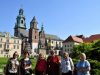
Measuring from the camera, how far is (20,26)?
136 meters

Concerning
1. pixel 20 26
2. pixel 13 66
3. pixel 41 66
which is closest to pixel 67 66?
pixel 41 66

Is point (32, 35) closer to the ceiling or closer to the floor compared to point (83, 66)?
closer to the ceiling

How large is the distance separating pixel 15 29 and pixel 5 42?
15.0 meters

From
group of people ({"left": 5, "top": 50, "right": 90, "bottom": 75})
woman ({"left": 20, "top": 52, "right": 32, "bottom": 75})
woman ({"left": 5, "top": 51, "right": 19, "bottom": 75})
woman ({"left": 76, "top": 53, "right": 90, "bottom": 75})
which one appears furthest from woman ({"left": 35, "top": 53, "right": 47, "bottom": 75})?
woman ({"left": 76, "top": 53, "right": 90, "bottom": 75})

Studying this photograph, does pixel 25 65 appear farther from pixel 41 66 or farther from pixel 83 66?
pixel 83 66

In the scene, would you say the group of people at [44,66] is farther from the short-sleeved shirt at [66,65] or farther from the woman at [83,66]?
the woman at [83,66]

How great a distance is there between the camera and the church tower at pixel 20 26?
135375 mm

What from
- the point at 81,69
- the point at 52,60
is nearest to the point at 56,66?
the point at 52,60

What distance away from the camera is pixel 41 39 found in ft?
449

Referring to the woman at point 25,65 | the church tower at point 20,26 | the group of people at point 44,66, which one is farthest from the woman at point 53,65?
the church tower at point 20,26

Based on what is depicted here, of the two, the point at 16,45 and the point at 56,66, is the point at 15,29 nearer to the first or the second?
the point at 16,45

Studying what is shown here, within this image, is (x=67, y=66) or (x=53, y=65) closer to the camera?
(x=67, y=66)

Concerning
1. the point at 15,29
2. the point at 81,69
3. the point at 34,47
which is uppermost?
the point at 15,29

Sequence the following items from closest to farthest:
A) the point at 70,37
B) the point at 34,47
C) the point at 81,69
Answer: the point at 81,69
the point at 70,37
the point at 34,47
